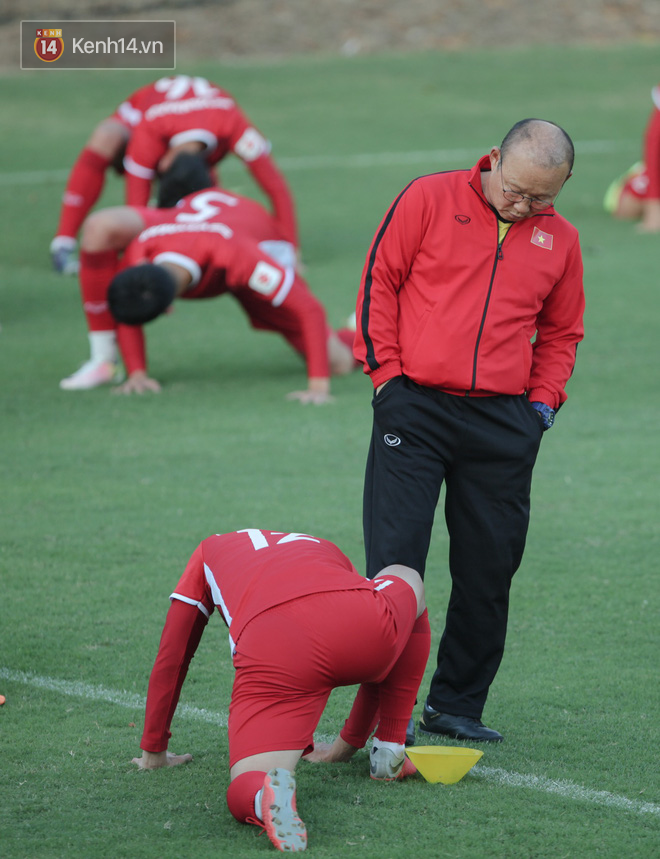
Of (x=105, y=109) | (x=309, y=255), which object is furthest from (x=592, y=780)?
(x=105, y=109)

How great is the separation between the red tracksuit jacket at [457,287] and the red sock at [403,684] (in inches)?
26.2

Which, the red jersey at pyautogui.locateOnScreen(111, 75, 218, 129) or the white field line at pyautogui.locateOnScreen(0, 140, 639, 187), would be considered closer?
the red jersey at pyautogui.locateOnScreen(111, 75, 218, 129)

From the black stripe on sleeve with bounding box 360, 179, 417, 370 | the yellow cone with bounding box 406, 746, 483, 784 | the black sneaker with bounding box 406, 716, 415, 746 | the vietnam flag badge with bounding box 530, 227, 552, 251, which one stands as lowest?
the black sneaker with bounding box 406, 716, 415, 746

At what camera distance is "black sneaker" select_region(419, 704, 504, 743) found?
11.5 feet

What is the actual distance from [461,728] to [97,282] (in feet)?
15.7

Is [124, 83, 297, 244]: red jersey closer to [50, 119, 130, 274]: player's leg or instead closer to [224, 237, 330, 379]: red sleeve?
[50, 119, 130, 274]: player's leg

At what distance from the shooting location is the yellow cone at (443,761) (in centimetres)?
314

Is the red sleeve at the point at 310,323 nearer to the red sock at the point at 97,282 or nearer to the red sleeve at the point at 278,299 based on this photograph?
the red sleeve at the point at 278,299

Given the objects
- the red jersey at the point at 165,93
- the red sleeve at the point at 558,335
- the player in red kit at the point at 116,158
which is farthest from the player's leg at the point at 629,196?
the red sleeve at the point at 558,335

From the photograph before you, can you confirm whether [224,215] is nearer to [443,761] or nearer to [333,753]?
[333,753]

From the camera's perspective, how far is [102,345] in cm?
777

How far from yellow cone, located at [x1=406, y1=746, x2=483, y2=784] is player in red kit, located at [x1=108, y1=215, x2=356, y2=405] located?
4.00 meters

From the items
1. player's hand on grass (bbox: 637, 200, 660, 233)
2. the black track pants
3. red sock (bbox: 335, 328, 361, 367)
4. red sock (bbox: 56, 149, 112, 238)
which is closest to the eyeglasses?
the black track pants

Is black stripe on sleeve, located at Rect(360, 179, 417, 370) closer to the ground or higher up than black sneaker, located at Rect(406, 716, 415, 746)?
higher up
